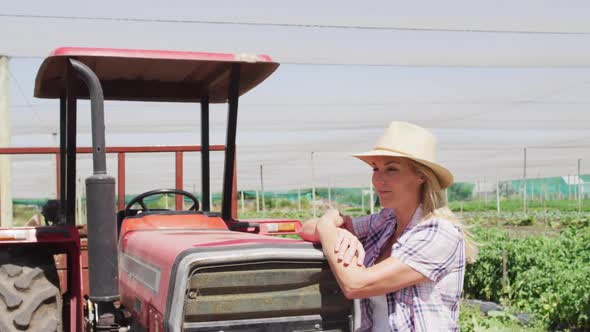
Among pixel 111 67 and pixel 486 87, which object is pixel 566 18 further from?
pixel 111 67

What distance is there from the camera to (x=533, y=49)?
12547 millimetres

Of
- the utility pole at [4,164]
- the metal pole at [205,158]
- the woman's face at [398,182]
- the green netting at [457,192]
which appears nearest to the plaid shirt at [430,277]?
the woman's face at [398,182]

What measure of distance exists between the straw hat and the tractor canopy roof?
0.88m

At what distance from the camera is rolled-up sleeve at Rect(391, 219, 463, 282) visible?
7.88ft

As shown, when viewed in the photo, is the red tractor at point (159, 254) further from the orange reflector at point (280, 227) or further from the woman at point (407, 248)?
the woman at point (407, 248)

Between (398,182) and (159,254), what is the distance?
87cm

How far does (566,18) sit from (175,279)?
377 inches

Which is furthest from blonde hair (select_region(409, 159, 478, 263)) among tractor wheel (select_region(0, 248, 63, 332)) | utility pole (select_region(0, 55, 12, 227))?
utility pole (select_region(0, 55, 12, 227))

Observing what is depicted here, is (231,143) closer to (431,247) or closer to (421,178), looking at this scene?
(421,178)

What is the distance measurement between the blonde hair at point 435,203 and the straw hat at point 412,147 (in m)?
0.03

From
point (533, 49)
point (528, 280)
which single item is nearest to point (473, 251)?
point (528, 280)

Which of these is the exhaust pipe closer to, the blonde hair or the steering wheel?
the blonde hair

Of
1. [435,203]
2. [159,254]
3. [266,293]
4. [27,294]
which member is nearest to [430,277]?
[435,203]

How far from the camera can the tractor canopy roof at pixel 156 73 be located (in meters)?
3.16
